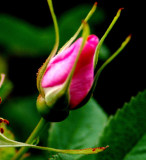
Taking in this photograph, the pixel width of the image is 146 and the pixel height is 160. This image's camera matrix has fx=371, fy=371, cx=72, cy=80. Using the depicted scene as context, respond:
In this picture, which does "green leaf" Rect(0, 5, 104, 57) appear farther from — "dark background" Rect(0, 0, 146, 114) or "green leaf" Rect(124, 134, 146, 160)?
"green leaf" Rect(124, 134, 146, 160)

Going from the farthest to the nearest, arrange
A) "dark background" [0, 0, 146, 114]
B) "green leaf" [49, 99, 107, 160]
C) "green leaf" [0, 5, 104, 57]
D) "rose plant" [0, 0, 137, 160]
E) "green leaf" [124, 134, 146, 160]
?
"dark background" [0, 0, 146, 114], "green leaf" [0, 5, 104, 57], "green leaf" [49, 99, 107, 160], "green leaf" [124, 134, 146, 160], "rose plant" [0, 0, 137, 160]

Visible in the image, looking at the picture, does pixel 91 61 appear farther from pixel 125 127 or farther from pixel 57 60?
pixel 125 127

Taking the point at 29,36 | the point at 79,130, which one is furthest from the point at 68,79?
the point at 29,36

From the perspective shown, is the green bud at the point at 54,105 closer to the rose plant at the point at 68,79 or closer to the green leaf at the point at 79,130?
the rose plant at the point at 68,79

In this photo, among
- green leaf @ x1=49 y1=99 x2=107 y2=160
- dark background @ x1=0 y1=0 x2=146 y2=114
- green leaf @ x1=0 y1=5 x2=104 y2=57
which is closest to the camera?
green leaf @ x1=49 y1=99 x2=107 y2=160

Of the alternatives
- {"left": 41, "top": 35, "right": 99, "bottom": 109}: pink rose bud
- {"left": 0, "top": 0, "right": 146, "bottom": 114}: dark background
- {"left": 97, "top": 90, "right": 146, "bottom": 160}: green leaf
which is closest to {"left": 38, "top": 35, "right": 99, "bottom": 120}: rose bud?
{"left": 41, "top": 35, "right": 99, "bottom": 109}: pink rose bud

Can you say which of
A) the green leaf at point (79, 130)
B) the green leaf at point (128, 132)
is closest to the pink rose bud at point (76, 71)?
the green leaf at point (128, 132)

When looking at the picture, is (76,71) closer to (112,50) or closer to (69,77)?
(69,77)
